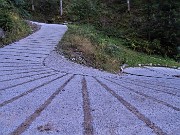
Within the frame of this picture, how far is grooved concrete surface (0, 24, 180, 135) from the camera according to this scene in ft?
15.4

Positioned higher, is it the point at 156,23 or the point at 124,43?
the point at 156,23

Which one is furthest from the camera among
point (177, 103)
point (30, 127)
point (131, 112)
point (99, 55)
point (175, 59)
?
point (175, 59)

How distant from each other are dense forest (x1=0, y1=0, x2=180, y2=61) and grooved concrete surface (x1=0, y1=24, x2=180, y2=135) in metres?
7.26

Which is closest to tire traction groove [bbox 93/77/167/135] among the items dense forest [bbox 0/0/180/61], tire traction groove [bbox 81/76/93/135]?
tire traction groove [bbox 81/76/93/135]

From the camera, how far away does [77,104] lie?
5.82m

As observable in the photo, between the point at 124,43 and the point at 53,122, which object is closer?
the point at 53,122

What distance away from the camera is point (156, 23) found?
23.1 m

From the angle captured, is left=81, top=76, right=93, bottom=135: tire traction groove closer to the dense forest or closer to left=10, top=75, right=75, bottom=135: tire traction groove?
left=10, top=75, right=75, bottom=135: tire traction groove

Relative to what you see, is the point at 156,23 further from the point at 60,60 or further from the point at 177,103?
the point at 177,103

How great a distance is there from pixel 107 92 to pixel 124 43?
643 inches

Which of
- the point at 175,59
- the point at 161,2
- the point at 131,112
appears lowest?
the point at 175,59

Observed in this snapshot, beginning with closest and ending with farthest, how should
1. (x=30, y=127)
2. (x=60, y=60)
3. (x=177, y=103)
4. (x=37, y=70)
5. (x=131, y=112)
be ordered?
(x=30, y=127) → (x=131, y=112) → (x=177, y=103) → (x=37, y=70) → (x=60, y=60)

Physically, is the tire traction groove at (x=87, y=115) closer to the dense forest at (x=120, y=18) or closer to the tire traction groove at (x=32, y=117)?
the tire traction groove at (x=32, y=117)

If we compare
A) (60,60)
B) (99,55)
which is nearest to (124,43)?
(99,55)
